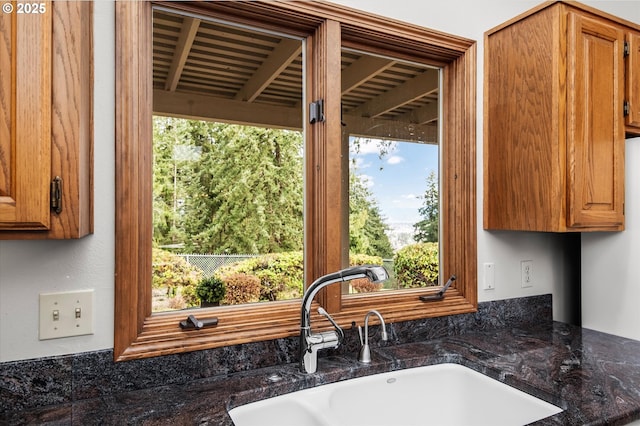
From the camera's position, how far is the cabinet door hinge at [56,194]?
914mm

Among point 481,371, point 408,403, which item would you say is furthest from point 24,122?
point 481,371

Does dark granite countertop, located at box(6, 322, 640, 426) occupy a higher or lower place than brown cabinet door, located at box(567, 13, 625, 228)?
lower

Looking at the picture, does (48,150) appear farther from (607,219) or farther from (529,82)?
(607,219)

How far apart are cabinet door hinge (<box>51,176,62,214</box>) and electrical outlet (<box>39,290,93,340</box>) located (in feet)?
1.13

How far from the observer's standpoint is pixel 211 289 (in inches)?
55.5

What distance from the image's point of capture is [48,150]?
2.96 ft

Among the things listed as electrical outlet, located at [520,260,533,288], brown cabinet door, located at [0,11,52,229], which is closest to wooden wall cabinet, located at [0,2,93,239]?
brown cabinet door, located at [0,11,52,229]

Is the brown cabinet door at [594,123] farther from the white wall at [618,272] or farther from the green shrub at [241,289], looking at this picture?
the green shrub at [241,289]

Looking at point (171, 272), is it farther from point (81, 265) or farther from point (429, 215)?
point (429, 215)

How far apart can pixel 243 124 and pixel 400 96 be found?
719 mm

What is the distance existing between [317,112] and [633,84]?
51.2 inches

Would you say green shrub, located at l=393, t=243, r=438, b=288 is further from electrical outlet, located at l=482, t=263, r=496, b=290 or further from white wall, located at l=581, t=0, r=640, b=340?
white wall, located at l=581, t=0, r=640, b=340

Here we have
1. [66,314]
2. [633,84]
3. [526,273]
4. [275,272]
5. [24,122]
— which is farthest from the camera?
[526,273]

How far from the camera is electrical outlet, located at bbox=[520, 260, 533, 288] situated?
1.97m
